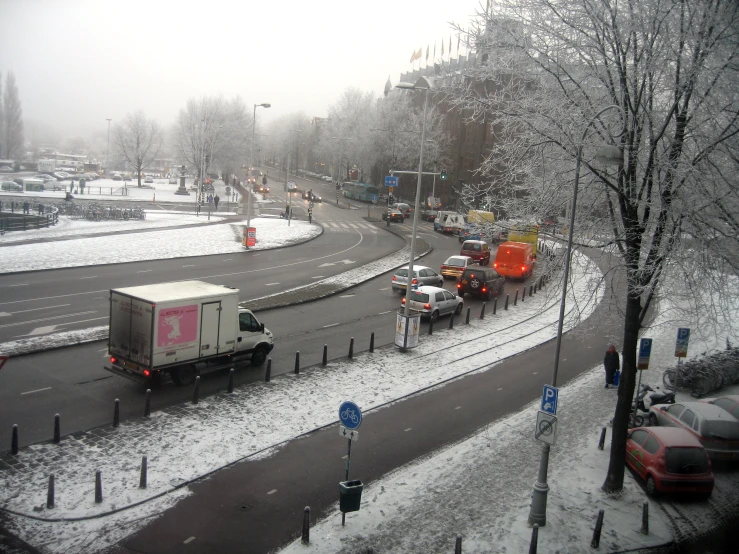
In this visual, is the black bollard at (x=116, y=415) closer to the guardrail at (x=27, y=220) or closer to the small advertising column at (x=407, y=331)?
the small advertising column at (x=407, y=331)

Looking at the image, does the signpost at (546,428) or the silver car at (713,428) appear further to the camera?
the silver car at (713,428)

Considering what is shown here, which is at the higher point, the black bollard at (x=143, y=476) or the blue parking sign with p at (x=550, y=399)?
the blue parking sign with p at (x=550, y=399)

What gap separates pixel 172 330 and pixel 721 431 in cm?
1375

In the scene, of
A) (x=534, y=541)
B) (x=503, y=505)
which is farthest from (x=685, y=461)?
(x=534, y=541)

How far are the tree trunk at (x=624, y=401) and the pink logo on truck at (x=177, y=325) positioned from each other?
34.4 ft

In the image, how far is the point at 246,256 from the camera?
38.4 m

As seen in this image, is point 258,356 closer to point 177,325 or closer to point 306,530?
point 177,325

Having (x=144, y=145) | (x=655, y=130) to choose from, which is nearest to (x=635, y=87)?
(x=655, y=130)

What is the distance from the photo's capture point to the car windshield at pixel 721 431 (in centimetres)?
1428

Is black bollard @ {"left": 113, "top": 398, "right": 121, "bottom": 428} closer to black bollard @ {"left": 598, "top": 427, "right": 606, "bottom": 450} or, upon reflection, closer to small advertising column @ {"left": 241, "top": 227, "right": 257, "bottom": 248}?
black bollard @ {"left": 598, "top": 427, "right": 606, "bottom": 450}

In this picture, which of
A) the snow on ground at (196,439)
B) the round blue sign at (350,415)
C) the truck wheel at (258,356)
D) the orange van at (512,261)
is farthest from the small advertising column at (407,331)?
the orange van at (512,261)

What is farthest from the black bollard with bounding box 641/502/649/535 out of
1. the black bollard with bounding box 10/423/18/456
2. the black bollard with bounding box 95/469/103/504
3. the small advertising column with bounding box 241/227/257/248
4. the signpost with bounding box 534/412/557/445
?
the small advertising column with bounding box 241/227/257/248

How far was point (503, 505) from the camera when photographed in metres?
11.6

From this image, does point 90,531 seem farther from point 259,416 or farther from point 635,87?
point 635,87
